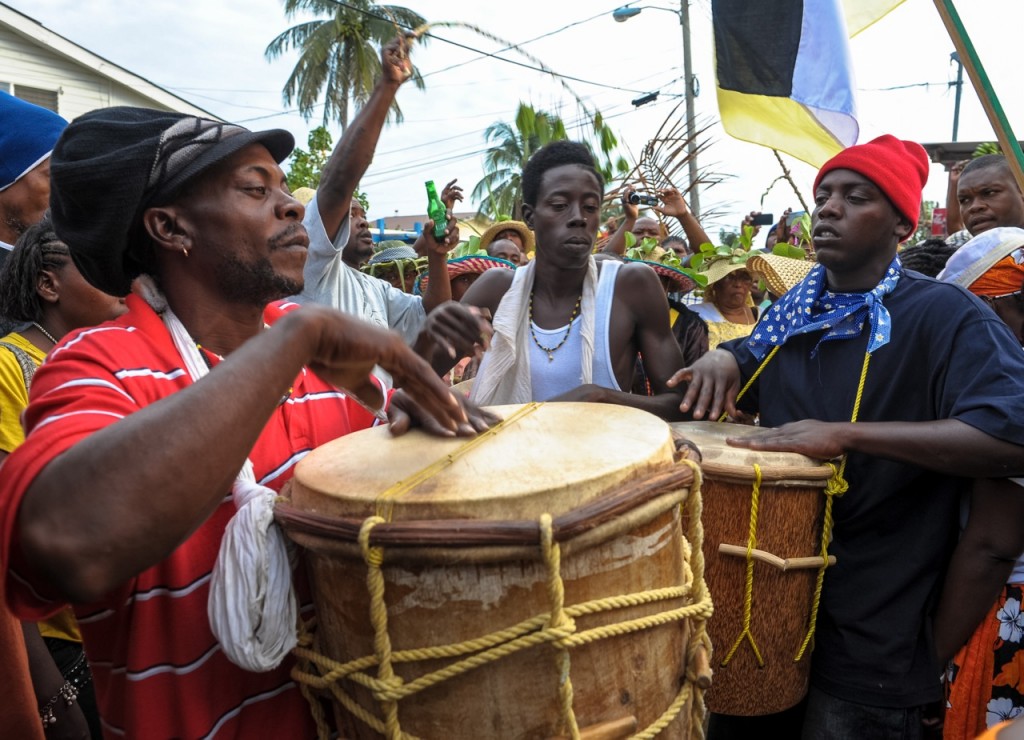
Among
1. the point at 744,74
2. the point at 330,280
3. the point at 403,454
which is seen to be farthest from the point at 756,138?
the point at 403,454

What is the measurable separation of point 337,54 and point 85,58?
51.2 feet

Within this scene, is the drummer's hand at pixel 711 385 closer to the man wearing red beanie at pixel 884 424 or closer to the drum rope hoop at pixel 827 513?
the man wearing red beanie at pixel 884 424

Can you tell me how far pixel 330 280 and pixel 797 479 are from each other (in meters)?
2.29

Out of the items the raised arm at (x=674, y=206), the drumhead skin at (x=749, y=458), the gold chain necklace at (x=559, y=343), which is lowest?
the drumhead skin at (x=749, y=458)

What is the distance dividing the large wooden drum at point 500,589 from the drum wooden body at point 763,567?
0.70 m

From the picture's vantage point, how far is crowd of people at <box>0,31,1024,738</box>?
1.04 m

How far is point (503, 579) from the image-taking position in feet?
3.50

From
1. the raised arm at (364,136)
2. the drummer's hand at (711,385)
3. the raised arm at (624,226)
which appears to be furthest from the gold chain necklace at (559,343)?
the raised arm at (624,226)

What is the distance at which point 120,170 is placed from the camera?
137 cm

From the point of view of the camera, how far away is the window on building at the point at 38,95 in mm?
12242

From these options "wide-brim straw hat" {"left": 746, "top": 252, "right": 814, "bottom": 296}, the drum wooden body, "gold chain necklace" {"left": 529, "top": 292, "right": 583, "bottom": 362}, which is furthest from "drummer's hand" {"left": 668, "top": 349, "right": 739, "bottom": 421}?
"wide-brim straw hat" {"left": 746, "top": 252, "right": 814, "bottom": 296}

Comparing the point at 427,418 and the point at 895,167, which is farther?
the point at 895,167

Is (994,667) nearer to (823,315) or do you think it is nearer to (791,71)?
(823,315)

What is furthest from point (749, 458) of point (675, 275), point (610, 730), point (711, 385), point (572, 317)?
point (675, 275)
